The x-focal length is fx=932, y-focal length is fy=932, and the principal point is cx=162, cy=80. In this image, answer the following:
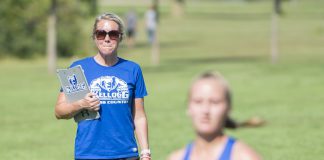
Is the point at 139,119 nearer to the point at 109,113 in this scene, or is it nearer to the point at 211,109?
the point at 109,113

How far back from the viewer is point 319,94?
83.0 feet

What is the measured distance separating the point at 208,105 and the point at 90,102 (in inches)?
118

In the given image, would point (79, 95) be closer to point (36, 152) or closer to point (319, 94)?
point (36, 152)

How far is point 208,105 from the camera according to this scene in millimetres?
4113

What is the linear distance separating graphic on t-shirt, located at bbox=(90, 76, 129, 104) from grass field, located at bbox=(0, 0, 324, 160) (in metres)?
7.35

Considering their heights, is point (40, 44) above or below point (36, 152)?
above

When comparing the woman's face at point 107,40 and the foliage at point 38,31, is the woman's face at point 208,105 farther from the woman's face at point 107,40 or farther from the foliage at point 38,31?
the foliage at point 38,31

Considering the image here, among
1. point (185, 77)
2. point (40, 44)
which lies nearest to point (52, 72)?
point (185, 77)

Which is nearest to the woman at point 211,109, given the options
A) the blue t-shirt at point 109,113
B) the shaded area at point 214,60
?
the blue t-shirt at point 109,113

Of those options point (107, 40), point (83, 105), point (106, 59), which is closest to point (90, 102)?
point (83, 105)

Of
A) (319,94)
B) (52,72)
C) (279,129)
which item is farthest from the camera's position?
(52,72)

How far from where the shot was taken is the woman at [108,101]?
704 cm

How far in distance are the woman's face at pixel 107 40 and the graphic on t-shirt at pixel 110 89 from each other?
208 millimetres

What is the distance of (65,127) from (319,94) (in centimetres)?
880
